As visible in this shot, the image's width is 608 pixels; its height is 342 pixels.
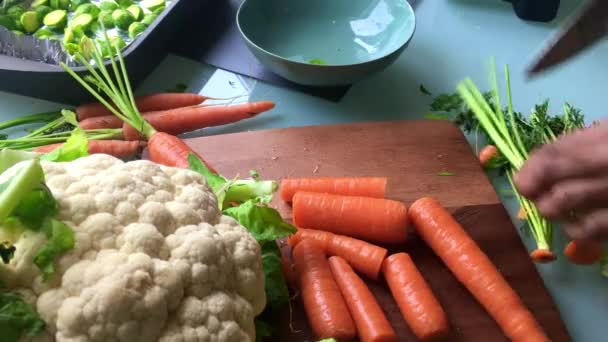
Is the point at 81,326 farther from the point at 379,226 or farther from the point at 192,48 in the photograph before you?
the point at 192,48

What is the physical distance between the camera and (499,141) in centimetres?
111

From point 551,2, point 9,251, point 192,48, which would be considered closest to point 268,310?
point 9,251

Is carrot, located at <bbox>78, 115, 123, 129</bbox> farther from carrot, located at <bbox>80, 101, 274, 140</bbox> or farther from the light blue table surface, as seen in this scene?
the light blue table surface

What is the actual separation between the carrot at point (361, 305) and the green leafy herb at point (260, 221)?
0.12 m

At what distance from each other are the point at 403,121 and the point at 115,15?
2.27 ft

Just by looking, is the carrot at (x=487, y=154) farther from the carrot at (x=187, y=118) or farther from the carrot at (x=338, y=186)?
the carrot at (x=187, y=118)

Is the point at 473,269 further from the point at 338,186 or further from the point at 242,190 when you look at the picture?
the point at 242,190

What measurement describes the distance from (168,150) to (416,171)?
0.47 meters

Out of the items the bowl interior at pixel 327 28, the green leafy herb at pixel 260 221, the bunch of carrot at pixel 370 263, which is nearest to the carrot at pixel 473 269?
the bunch of carrot at pixel 370 263

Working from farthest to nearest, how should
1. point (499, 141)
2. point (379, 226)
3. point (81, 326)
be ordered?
point (499, 141), point (379, 226), point (81, 326)

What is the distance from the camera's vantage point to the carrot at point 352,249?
0.93m

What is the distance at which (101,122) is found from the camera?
115 centimetres

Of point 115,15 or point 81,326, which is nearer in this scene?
point 81,326

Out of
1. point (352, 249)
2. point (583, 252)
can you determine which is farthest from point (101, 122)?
point (583, 252)
